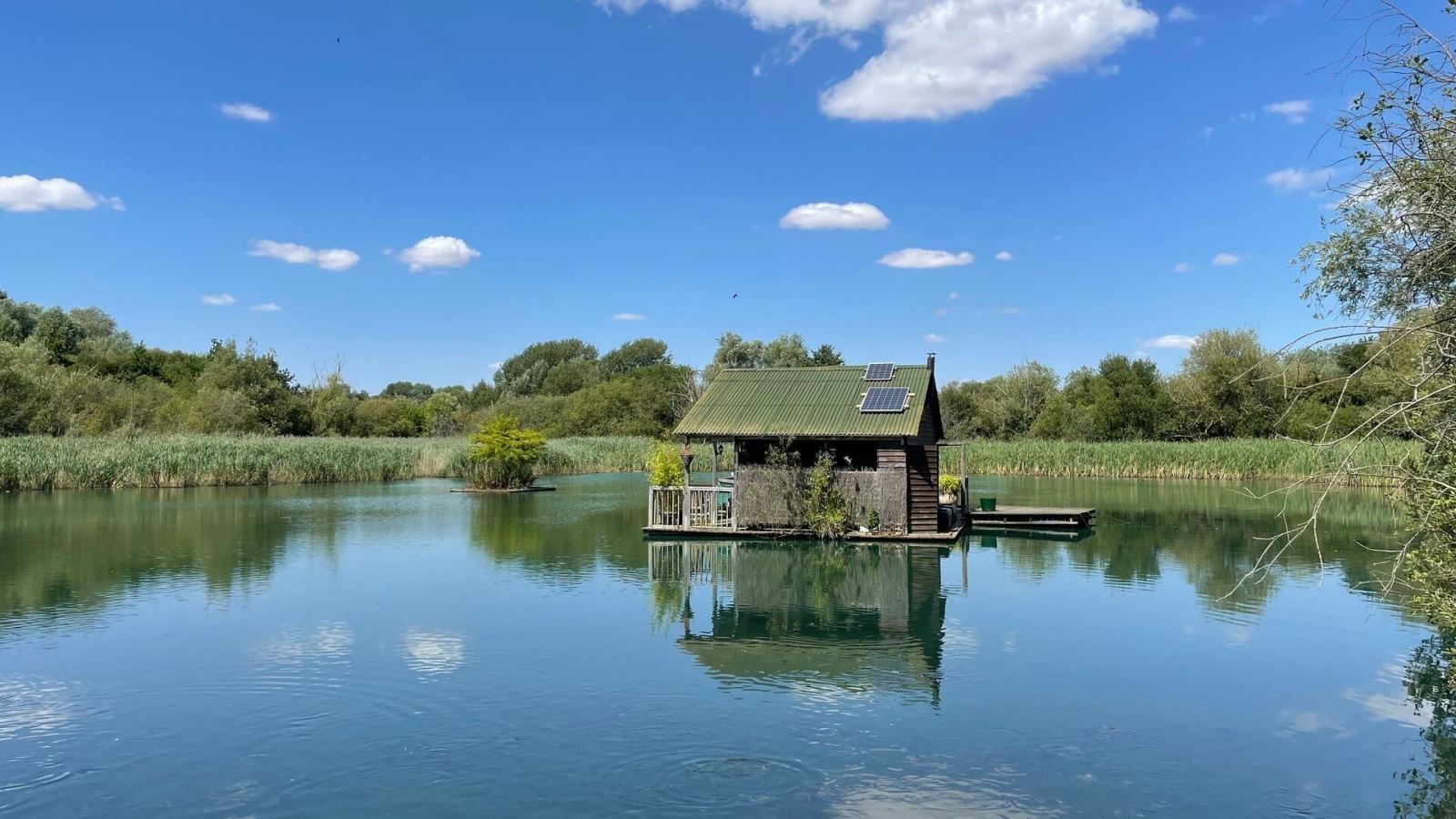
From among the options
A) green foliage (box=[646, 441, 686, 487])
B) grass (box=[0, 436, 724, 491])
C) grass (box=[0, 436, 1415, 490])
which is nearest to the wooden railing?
green foliage (box=[646, 441, 686, 487])

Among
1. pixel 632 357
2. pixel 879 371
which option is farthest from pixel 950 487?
pixel 632 357

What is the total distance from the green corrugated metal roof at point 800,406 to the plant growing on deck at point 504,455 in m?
14.5

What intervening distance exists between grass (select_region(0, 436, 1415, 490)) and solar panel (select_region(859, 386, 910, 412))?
1276 cm

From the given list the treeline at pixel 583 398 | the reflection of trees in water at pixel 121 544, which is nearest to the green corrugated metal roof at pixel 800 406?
the reflection of trees in water at pixel 121 544

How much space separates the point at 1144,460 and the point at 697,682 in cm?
3858

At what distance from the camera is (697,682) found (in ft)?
33.7

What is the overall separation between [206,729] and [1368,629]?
14740 millimetres

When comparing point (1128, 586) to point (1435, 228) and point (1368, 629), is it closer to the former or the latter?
point (1368, 629)

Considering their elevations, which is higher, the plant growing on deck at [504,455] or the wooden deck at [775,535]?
the plant growing on deck at [504,455]

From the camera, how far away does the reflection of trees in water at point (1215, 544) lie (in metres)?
17.2

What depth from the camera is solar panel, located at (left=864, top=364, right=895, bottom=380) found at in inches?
930

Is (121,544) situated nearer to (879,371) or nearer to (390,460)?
(879,371)

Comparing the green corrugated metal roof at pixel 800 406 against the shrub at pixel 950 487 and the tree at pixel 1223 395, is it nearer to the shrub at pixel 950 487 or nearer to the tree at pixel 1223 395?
the shrub at pixel 950 487

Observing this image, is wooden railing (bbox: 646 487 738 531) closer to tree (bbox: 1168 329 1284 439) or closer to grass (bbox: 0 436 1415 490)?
grass (bbox: 0 436 1415 490)
